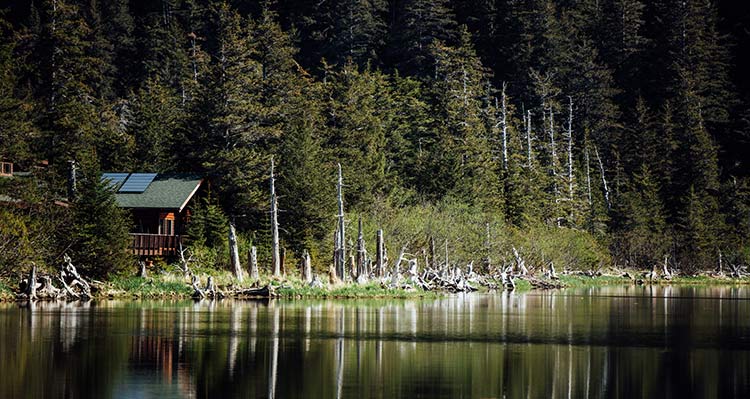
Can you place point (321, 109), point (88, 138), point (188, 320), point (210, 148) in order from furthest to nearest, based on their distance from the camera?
point (321, 109), point (210, 148), point (88, 138), point (188, 320)

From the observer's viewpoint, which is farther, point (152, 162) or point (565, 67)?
point (565, 67)

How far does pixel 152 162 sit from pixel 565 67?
66.7m

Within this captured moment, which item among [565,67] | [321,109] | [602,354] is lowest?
[602,354]

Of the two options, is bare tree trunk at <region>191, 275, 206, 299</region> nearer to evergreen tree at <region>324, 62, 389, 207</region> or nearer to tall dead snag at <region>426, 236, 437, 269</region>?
tall dead snag at <region>426, 236, 437, 269</region>

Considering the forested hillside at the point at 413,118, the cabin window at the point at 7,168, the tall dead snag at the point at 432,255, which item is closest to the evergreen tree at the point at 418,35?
the forested hillside at the point at 413,118

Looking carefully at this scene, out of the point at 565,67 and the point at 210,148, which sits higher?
the point at 565,67

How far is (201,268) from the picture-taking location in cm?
6338

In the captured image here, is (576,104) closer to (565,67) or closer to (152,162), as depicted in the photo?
(565,67)

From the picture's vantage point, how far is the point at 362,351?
32469 mm

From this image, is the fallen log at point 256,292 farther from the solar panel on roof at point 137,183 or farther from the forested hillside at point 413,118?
the solar panel on roof at point 137,183

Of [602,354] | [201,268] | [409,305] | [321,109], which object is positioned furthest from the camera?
[321,109]

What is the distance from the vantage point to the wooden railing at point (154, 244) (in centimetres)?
6160

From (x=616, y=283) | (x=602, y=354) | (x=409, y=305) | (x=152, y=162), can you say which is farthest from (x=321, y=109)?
(x=602, y=354)

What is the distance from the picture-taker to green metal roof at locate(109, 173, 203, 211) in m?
66.1
